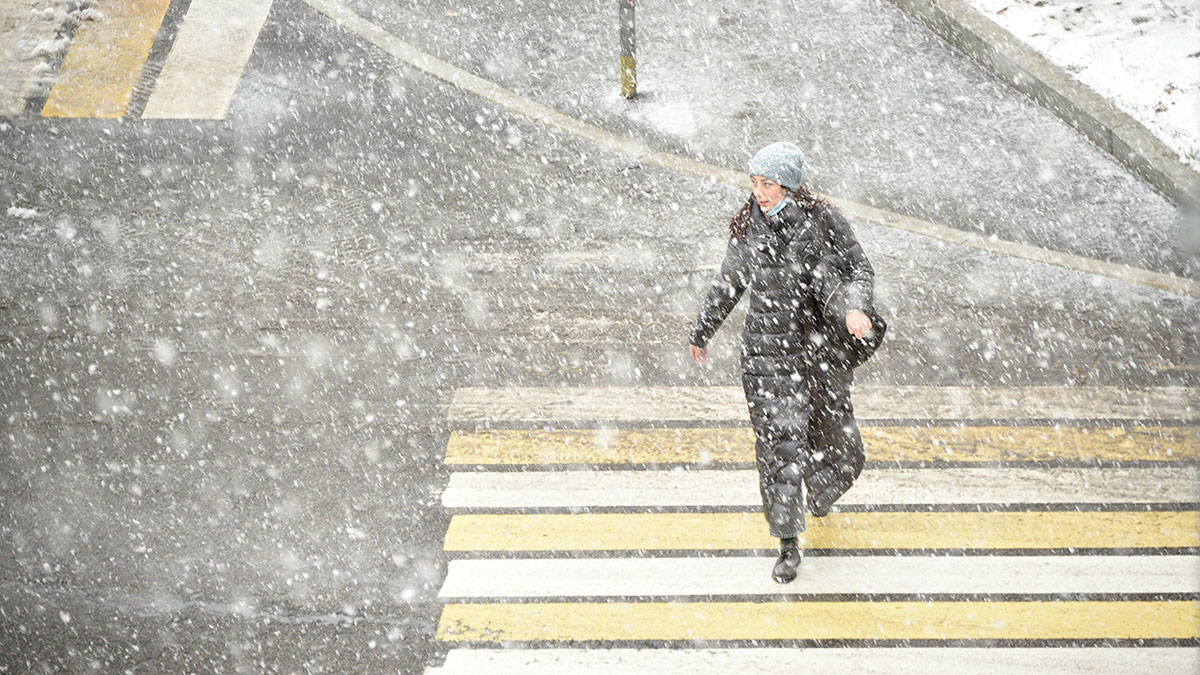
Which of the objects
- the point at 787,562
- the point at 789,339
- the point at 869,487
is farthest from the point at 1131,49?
the point at 787,562

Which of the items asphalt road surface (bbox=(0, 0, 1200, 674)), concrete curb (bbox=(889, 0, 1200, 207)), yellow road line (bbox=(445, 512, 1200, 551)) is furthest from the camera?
concrete curb (bbox=(889, 0, 1200, 207))

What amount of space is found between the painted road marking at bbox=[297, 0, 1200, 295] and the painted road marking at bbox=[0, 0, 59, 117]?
2.46 m

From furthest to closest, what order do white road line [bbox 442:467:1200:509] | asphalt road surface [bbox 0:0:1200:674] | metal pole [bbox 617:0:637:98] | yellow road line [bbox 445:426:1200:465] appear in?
metal pole [bbox 617:0:637:98]
yellow road line [bbox 445:426:1200:465]
white road line [bbox 442:467:1200:509]
asphalt road surface [bbox 0:0:1200:674]

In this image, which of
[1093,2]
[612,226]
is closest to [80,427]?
[612,226]

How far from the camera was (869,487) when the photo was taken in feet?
18.5

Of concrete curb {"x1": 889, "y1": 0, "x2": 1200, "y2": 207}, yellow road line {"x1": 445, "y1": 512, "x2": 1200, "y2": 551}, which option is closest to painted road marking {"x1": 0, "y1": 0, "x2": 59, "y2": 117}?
yellow road line {"x1": 445, "y1": 512, "x2": 1200, "y2": 551}

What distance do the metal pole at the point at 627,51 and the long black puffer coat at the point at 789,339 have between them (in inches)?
169

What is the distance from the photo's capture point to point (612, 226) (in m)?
7.71

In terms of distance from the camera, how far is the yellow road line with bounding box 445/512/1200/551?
17.4 feet

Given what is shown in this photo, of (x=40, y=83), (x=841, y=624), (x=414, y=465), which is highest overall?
(x=841, y=624)

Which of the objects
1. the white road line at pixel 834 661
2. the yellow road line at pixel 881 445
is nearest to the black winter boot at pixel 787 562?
the white road line at pixel 834 661

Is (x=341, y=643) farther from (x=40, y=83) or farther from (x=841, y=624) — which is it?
(x=40, y=83)

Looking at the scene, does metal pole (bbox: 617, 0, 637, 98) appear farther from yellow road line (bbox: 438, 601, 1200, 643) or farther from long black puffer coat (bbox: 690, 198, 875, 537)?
yellow road line (bbox: 438, 601, 1200, 643)

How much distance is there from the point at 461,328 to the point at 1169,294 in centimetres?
446
